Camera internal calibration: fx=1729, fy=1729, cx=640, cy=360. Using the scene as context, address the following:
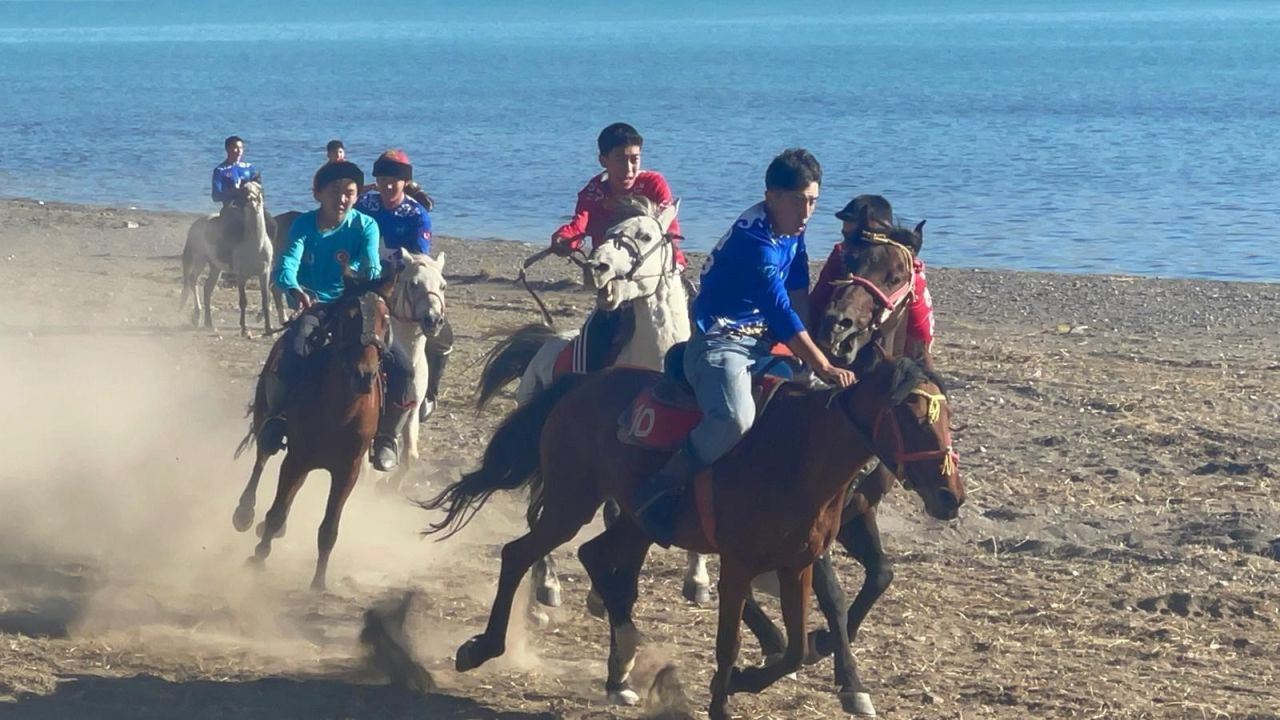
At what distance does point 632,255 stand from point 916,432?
8.09ft

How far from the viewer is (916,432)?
6285mm

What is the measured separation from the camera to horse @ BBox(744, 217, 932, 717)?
700 cm

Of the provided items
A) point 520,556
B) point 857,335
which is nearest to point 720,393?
point 857,335

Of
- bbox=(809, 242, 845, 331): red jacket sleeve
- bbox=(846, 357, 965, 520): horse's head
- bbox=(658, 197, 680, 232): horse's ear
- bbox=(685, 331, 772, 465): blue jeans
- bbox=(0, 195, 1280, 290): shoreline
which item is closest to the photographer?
bbox=(846, 357, 965, 520): horse's head

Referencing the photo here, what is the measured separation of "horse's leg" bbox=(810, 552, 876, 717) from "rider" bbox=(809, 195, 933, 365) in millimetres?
1080

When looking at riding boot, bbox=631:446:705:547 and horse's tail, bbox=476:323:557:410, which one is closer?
riding boot, bbox=631:446:705:547

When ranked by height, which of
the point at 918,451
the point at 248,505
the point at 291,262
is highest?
the point at 918,451

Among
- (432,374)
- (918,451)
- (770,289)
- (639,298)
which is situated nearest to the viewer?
(918,451)

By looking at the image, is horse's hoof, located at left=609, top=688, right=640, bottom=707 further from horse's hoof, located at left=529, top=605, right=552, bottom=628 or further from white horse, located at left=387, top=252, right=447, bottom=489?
white horse, located at left=387, top=252, right=447, bottom=489

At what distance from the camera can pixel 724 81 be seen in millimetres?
89625

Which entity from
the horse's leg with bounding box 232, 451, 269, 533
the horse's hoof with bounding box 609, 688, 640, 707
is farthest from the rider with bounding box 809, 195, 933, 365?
the horse's leg with bounding box 232, 451, 269, 533

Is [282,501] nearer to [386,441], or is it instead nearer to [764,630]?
[386,441]

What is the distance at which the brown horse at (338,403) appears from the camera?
8969mm

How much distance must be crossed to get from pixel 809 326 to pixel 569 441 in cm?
122
